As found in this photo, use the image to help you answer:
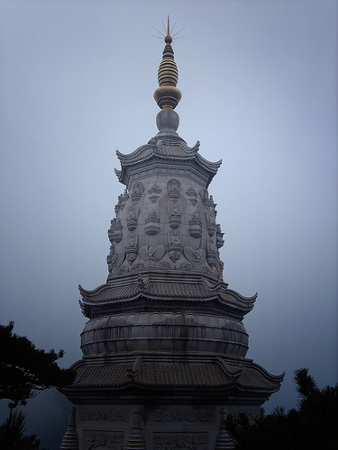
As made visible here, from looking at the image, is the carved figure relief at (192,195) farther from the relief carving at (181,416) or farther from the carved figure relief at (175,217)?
the relief carving at (181,416)

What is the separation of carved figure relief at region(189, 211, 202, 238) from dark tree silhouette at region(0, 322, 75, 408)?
414 inches

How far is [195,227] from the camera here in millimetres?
23484

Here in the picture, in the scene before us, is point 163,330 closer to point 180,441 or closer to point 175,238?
point 180,441

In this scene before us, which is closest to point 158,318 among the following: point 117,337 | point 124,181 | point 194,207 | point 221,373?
point 117,337

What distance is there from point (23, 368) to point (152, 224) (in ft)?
34.8

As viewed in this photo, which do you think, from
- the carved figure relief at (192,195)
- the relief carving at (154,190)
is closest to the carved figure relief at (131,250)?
the relief carving at (154,190)

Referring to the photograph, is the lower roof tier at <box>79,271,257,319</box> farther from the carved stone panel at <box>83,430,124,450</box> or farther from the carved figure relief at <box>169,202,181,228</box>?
the carved stone panel at <box>83,430,124,450</box>

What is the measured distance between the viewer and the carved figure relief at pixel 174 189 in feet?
79.3

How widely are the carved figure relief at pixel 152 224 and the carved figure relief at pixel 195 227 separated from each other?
1.82m

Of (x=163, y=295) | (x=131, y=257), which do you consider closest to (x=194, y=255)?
(x=131, y=257)

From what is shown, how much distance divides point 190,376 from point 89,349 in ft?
19.4

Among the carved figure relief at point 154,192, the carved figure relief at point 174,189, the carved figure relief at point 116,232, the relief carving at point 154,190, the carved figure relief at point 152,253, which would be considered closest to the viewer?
the carved figure relief at point 152,253

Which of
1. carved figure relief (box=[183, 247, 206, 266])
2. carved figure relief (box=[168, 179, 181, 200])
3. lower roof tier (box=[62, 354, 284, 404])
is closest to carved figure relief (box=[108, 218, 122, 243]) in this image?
carved figure relief (box=[168, 179, 181, 200])

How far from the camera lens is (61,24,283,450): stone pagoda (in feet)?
59.5
